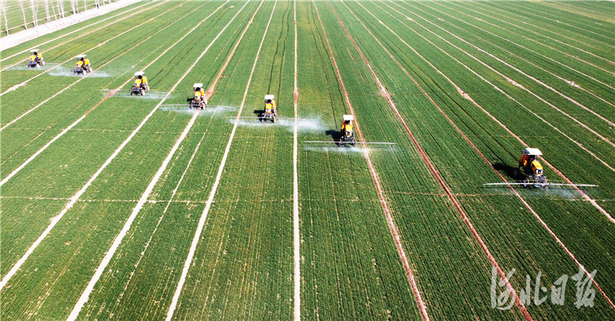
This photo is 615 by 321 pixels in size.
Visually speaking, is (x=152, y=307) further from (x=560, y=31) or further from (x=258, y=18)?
(x=560, y=31)

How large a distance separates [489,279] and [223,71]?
81.4 feet

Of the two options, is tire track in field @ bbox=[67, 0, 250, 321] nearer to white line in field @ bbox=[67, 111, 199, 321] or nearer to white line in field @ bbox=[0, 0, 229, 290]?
white line in field @ bbox=[67, 111, 199, 321]
